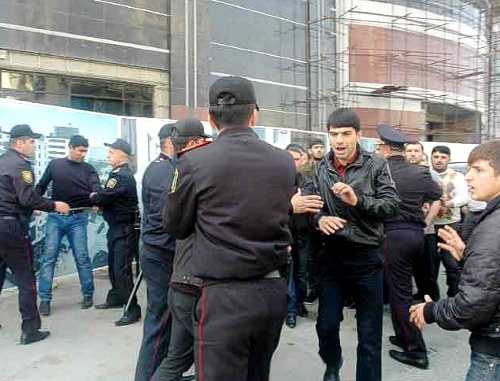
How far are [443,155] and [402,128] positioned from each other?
13.8 metres

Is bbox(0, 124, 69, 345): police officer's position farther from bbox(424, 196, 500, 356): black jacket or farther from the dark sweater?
bbox(424, 196, 500, 356): black jacket

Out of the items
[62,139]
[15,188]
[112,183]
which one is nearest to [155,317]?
[15,188]

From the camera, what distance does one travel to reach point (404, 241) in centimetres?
389

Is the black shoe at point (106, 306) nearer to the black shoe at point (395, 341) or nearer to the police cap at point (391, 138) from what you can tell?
the black shoe at point (395, 341)

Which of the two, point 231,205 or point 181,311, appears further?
point 181,311

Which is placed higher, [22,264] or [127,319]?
[22,264]

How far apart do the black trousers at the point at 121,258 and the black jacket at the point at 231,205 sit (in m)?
3.34

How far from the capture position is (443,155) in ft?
19.1

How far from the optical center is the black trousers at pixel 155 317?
319cm

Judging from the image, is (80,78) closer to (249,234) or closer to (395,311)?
(395,311)

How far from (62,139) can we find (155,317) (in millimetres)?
3317

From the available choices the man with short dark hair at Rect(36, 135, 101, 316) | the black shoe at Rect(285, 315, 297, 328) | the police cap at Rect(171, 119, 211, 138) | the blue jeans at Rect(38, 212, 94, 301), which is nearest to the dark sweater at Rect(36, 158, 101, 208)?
the man with short dark hair at Rect(36, 135, 101, 316)

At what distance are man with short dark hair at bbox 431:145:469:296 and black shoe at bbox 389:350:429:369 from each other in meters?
1.58

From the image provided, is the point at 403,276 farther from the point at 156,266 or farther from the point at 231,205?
the point at 231,205
